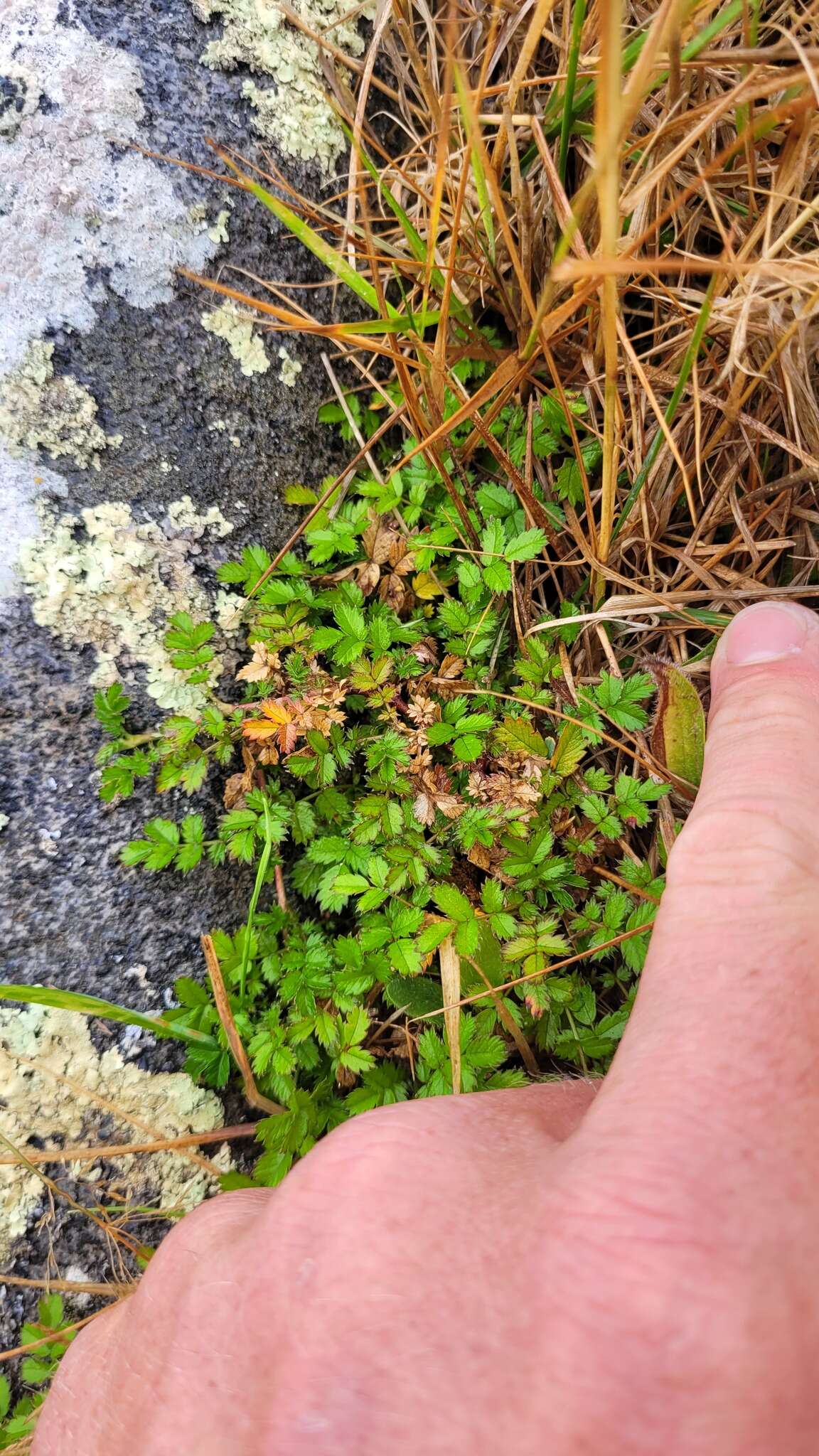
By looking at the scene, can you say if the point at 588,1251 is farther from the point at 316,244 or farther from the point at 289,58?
the point at 289,58

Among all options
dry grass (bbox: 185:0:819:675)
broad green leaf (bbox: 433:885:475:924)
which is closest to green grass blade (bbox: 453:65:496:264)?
dry grass (bbox: 185:0:819:675)

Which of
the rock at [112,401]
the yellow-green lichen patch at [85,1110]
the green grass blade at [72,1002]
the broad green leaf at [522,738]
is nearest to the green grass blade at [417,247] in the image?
the rock at [112,401]

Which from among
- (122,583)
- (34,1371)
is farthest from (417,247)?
(34,1371)

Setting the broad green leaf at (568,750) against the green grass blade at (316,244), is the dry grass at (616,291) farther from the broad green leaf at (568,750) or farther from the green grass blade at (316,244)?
the broad green leaf at (568,750)

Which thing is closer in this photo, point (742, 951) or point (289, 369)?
point (742, 951)

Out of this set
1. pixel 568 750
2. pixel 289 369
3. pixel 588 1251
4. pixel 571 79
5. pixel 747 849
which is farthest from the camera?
pixel 289 369

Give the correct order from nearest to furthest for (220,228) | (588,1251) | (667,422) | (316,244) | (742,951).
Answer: (588,1251)
(742,951)
(667,422)
(316,244)
(220,228)

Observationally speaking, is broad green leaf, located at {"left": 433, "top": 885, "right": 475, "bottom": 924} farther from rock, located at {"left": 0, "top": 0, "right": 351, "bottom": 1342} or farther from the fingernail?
the fingernail

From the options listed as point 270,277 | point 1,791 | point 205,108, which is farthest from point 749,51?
point 1,791
